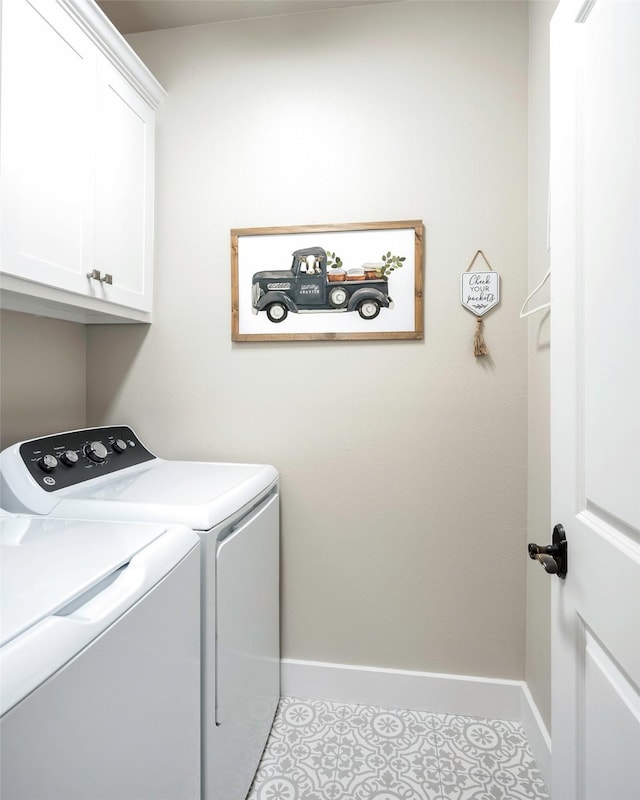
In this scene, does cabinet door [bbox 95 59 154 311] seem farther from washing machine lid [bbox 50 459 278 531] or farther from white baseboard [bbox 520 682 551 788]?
white baseboard [bbox 520 682 551 788]

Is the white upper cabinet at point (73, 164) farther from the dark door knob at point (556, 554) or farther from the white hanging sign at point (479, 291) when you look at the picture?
the dark door knob at point (556, 554)

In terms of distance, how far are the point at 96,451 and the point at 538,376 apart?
1.58m

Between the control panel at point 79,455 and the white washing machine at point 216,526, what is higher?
the control panel at point 79,455

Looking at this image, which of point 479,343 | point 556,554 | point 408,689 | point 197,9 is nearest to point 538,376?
point 479,343

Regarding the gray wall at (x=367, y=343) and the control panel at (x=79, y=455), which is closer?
the control panel at (x=79, y=455)

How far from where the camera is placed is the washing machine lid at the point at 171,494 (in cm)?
118

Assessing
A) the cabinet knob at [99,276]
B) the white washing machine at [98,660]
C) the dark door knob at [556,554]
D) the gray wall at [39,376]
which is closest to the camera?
the white washing machine at [98,660]

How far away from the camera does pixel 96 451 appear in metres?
1.62

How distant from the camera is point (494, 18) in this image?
1.72 metres

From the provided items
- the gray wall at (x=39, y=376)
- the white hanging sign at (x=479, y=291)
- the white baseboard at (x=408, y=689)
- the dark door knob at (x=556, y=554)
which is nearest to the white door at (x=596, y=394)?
the dark door knob at (x=556, y=554)

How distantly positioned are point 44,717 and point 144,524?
51 centimetres

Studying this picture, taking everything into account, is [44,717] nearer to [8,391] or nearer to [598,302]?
[598,302]

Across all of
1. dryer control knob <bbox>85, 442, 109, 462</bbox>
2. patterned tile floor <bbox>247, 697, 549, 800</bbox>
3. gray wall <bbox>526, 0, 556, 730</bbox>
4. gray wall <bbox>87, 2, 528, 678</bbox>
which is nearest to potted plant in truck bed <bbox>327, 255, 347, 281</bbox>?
gray wall <bbox>87, 2, 528, 678</bbox>

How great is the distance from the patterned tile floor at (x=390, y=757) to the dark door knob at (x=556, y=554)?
991mm
